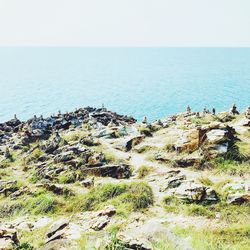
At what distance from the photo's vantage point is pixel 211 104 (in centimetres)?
9631

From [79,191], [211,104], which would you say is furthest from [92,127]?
[211,104]

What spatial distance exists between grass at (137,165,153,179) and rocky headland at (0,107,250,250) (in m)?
0.06

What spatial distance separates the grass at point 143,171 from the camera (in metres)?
21.3

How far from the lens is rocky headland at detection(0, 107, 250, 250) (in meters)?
12.7

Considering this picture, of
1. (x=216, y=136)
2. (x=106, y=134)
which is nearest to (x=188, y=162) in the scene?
(x=216, y=136)

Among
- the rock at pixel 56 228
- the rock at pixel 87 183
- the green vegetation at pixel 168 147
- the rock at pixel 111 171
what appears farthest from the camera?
the green vegetation at pixel 168 147

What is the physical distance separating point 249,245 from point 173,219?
12.9ft

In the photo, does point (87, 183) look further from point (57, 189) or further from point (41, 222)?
point (41, 222)

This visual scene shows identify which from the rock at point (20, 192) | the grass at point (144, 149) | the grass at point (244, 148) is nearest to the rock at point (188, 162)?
the grass at point (244, 148)

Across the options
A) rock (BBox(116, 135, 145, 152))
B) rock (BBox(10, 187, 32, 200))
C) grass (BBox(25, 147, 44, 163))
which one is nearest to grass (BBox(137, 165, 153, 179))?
rock (BBox(116, 135, 145, 152))

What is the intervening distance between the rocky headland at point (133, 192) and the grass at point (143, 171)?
0.06 metres

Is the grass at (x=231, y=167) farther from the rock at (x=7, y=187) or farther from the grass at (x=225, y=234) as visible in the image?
the rock at (x=7, y=187)

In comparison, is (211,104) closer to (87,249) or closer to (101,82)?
(101,82)

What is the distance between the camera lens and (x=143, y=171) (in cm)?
2162
